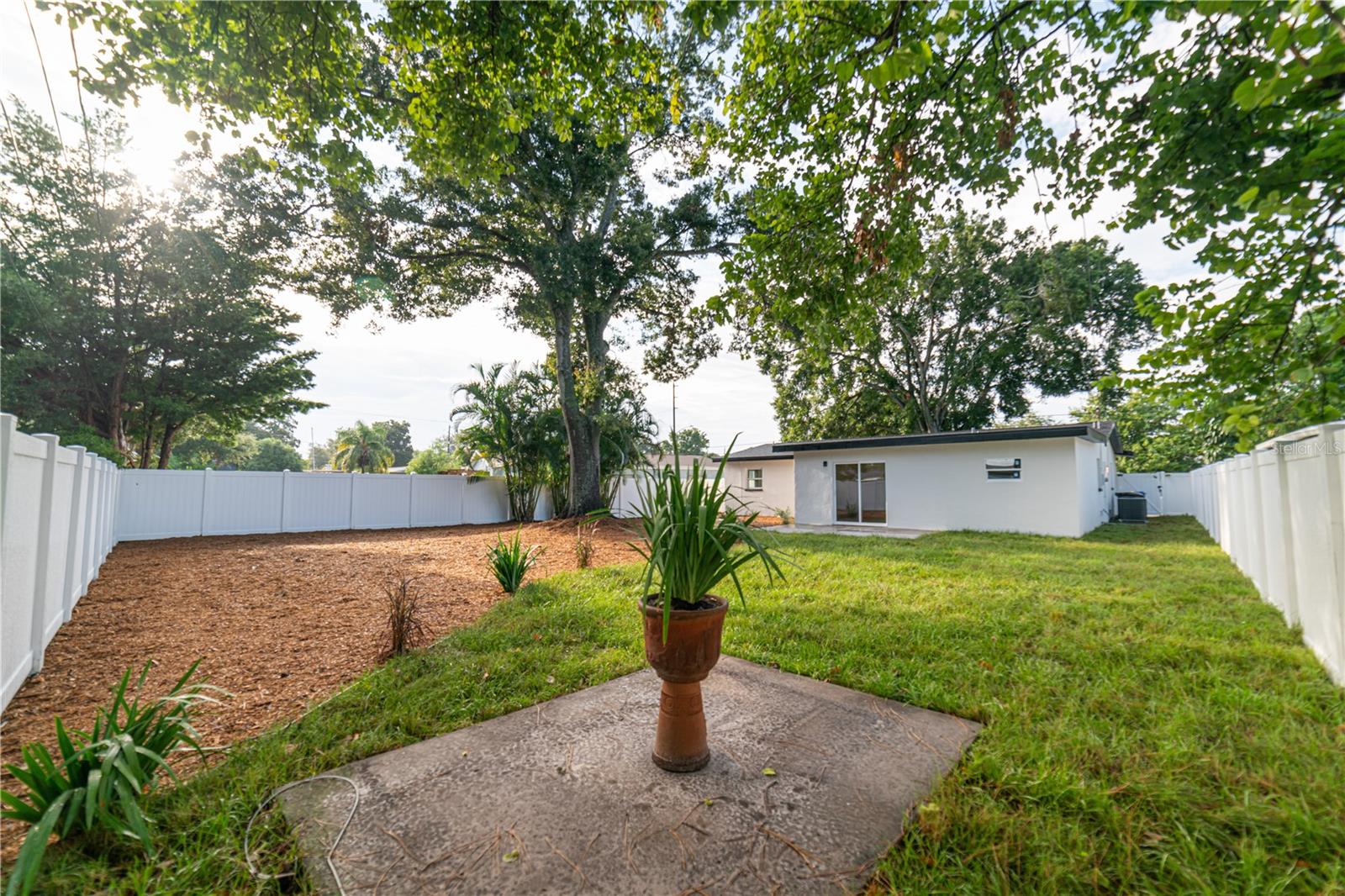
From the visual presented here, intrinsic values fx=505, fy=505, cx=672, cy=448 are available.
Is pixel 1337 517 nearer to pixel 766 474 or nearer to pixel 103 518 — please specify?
pixel 103 518

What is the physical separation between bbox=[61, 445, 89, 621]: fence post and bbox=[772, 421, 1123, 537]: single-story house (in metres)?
13.2

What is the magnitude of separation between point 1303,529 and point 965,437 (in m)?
8.79

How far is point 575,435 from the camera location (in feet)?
42.7

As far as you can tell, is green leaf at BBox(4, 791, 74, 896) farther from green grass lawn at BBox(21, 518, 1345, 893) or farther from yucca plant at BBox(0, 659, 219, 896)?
green grass lawn at BBox(21, 518, 1345, 893)

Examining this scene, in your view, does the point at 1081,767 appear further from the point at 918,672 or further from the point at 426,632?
the point at 426,632

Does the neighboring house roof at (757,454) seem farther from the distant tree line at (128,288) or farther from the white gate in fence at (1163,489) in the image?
→ the distant tree line at (128,288)

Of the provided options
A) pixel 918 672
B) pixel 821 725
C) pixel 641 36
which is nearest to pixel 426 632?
pixel 821 725

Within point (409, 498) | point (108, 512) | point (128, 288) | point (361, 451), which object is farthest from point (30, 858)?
point (361, 451)

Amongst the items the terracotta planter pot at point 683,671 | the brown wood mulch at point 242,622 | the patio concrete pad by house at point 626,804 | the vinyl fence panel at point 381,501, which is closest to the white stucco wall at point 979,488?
the brown wood mulch at point 242,622

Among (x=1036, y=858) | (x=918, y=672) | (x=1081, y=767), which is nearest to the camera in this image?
(x=1036, y=858)

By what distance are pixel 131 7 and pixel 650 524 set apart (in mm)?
4472

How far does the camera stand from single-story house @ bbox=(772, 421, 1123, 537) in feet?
36.4

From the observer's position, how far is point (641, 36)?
392 centimetres

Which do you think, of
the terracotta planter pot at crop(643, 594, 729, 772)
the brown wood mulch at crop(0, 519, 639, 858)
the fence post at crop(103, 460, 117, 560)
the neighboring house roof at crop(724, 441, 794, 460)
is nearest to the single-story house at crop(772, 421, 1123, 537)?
the neighboring house roof at crop(724, 441, 794, 460)
